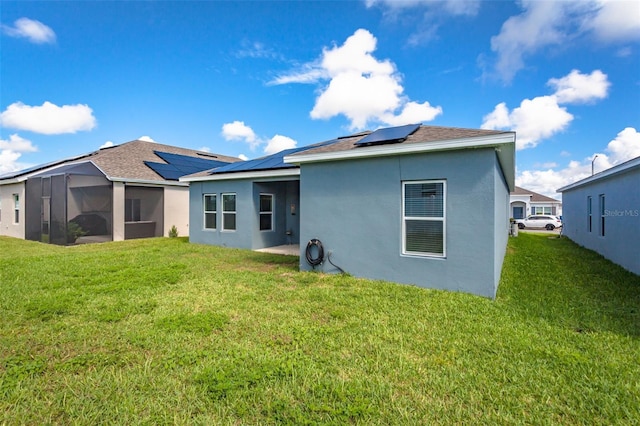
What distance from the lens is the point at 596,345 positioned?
3359 mm

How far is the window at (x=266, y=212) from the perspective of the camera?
10.9 metres

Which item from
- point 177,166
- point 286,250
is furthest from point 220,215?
point 177,166

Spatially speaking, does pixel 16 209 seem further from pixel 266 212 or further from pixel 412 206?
pixel 412 206

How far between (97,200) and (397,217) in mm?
13175

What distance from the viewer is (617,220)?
8.64 m

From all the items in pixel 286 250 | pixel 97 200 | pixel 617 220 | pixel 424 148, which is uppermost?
pixel 424 148

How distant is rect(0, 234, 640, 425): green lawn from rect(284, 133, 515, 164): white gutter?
267 centimetres

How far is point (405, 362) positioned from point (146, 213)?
14.8 metres

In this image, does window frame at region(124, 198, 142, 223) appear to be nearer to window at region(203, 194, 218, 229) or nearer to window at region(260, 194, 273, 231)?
window at region(203, 194, 218, 229)

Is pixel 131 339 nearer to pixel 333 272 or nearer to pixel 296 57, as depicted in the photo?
pixel 333 272

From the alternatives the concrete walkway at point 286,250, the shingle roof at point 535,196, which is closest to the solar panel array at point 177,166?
the concrete walkway at point 286,250

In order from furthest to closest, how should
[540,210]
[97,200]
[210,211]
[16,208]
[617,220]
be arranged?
[540,210] → [16,208] → [97,200] → [210,211] → [617,220]

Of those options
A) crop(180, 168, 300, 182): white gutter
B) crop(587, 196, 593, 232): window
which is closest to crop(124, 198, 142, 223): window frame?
crop(180, 168, 300, 182): white gutter

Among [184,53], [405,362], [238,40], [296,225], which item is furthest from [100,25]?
[405,362]
